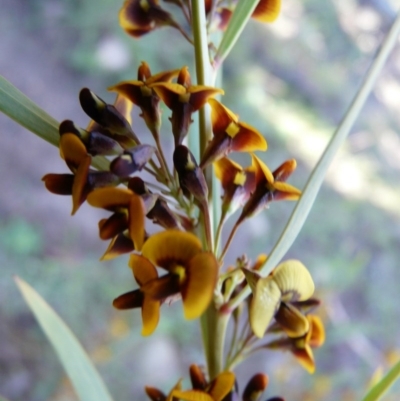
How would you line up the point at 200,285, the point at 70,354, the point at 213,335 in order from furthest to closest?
the point at 70,354
the point at 213,335
the point at 200,285

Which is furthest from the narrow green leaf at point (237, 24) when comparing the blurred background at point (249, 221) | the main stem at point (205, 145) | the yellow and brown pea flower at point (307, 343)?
the blurred background at point (249, 221)

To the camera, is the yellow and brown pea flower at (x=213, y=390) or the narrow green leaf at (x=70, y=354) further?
the narrow green leaf at (x=70, y=354)

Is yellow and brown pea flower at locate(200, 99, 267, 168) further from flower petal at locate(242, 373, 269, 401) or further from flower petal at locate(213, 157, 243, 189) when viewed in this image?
flower petal at locate(242, 373, 269, 401)

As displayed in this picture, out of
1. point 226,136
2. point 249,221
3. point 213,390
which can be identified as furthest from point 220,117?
point 249,221

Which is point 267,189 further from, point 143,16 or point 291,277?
point 143,16

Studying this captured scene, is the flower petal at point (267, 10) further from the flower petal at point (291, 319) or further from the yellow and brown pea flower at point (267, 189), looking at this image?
the flower petal at point (291, 319)

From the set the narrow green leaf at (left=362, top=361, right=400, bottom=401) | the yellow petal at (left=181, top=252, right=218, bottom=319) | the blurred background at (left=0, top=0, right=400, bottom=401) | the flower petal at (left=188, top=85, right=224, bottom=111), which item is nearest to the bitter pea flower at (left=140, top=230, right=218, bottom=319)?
the yellow petal at (left=181, top=252, right=218, bottom=319)
